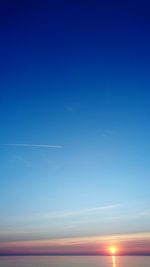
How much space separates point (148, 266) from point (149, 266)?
54 centimetres

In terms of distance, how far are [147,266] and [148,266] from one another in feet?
1.35

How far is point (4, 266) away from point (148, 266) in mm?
60983

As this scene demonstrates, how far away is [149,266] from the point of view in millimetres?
133625

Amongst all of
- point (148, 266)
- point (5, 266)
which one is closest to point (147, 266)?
point (148, 266)

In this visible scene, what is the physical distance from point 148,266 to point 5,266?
199 ft

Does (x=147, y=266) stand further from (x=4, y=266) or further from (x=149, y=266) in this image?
(x=4, y=266)

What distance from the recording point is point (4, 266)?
140m

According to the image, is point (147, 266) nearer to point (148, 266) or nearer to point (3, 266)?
point (148, 266)

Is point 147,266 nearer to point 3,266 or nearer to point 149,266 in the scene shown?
point 149,266

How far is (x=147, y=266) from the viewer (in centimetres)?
13338

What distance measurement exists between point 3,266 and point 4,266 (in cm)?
43

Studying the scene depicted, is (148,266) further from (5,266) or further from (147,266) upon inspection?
(5,266)

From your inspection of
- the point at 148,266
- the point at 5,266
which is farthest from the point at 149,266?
the point at 5,266

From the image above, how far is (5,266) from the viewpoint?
458ft
